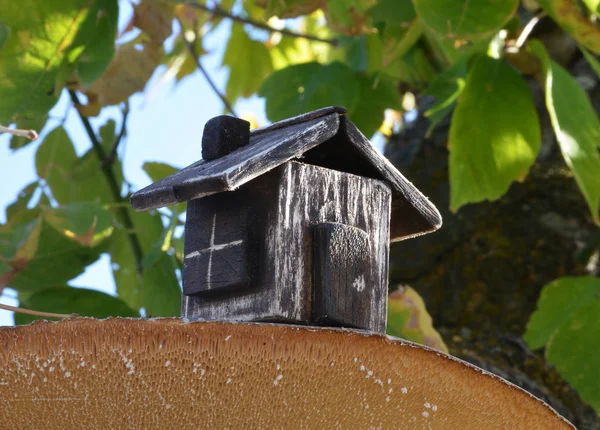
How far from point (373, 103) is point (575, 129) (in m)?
0.53

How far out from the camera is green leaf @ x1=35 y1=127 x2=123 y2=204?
2.03 meters

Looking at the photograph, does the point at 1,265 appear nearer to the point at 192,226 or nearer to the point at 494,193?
the point at 192,226

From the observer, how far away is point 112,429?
774 mm

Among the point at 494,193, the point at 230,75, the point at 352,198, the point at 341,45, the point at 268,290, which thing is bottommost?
the point at 268,290

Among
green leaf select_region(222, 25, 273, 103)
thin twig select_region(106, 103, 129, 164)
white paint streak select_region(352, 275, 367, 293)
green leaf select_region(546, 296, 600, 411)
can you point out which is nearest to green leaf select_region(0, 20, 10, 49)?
thin twig select_region(106, 103, 129, 164)

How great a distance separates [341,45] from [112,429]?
1618 millimetres

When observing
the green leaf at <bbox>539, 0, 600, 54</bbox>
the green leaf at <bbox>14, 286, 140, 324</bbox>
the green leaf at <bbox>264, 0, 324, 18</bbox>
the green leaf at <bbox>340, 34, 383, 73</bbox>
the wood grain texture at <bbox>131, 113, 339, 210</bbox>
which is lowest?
the green leaf at <bbox>14, 286, 140, 324</bbox>

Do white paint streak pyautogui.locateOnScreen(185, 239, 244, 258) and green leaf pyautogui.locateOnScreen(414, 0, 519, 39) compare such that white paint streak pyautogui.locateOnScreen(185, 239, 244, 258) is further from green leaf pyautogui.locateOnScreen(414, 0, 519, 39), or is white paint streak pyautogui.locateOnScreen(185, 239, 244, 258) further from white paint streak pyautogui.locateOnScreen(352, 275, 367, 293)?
green leaf pyautogui.locateOnScreen(414, 0, 519, 39)

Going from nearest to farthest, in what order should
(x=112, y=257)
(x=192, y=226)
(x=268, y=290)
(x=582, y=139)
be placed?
1. (x=268, y=290)
2. (x=192, y=226)
3. (x=582, y=139)
4. (x=112, y=257)

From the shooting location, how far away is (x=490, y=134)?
146cm

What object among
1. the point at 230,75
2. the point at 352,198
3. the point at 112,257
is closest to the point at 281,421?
the point at 352,198

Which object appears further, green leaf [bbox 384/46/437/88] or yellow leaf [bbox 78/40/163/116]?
green leaf [bbox 384/46/437/88]

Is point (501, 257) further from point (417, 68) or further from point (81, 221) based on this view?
point (81, 221)

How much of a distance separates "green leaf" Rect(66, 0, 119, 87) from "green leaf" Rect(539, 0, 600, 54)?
726 millimetres
